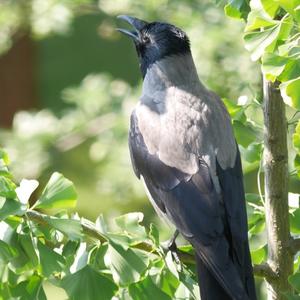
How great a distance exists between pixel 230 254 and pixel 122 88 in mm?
2703

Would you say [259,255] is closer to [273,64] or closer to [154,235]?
[154,235]

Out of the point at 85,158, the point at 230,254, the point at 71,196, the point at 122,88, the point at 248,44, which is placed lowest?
the point at 85,158

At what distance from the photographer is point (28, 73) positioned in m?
10.0

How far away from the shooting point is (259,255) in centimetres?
244

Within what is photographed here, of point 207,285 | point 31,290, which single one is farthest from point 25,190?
point 207,285

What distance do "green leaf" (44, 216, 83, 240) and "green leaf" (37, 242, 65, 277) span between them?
6 cm

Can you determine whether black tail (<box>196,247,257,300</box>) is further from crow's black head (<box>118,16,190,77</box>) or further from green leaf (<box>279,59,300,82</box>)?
crow's black head (<box>118,16,190,77</box>)

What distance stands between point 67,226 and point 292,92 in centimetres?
55

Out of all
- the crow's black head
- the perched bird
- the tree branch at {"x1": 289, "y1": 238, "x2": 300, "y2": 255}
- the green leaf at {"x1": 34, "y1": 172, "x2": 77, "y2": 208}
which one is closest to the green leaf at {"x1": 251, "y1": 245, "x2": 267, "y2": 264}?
the perched bird

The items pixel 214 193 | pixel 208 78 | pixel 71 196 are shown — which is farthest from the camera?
pixel 208 78

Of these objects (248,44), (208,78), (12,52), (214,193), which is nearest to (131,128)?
(214,193)

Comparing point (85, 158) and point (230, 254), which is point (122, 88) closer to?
point (230, 254)

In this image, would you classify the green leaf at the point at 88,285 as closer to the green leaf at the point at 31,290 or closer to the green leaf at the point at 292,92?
the green leaf at the point at 31,290

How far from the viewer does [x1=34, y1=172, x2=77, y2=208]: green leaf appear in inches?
81.7
